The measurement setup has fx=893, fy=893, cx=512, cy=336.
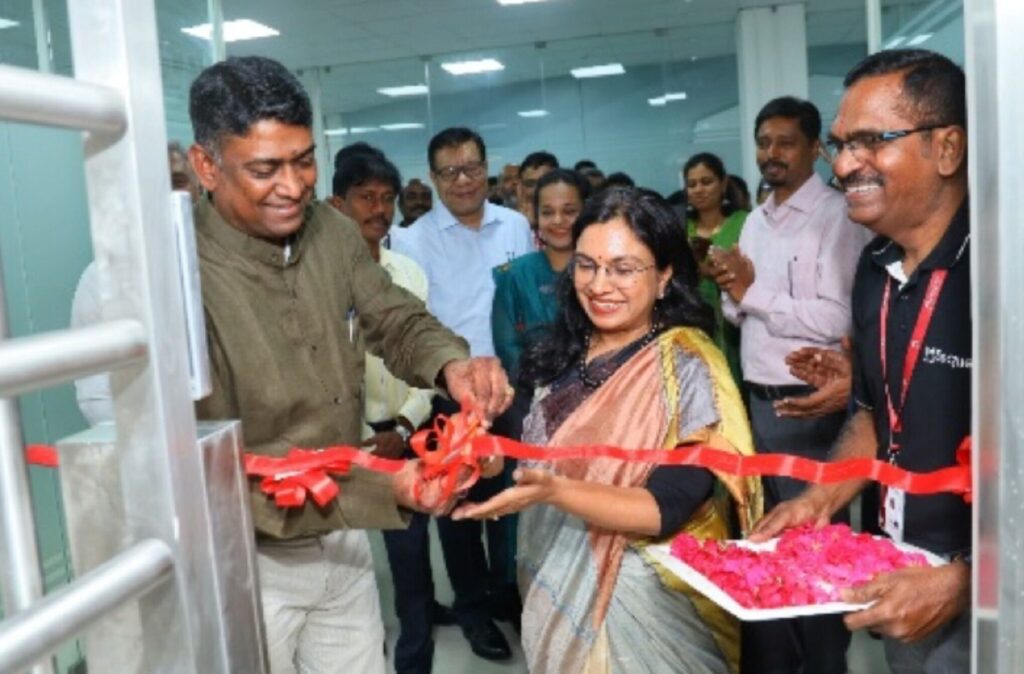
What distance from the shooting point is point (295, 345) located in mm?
1703

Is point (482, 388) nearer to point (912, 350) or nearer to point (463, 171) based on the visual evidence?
point (912, 350)

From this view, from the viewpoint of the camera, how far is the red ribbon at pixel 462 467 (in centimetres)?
142

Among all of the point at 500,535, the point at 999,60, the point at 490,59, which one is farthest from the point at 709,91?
the point at 999,60

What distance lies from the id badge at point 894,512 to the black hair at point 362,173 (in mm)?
2425

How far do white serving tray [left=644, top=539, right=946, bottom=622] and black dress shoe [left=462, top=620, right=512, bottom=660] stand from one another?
174 centimetres

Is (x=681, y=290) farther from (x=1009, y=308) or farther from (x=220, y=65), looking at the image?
(x=1009, y=308)

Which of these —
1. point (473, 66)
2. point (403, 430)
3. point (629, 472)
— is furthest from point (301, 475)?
point (473, 66)

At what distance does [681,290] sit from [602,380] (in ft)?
0.91

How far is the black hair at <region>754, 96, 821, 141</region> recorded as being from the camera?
3.40m

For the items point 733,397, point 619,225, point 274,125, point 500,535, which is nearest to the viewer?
point 274,125

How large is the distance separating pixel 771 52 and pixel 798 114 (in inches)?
240

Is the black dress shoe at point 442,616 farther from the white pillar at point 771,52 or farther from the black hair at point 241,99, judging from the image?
the white pillar at point 771,52

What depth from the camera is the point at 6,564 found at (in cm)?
70

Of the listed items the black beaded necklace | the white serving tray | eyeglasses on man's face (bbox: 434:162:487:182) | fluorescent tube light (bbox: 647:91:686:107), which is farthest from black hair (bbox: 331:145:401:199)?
fluorescent tube light (bbox: 647:91:686:107)
